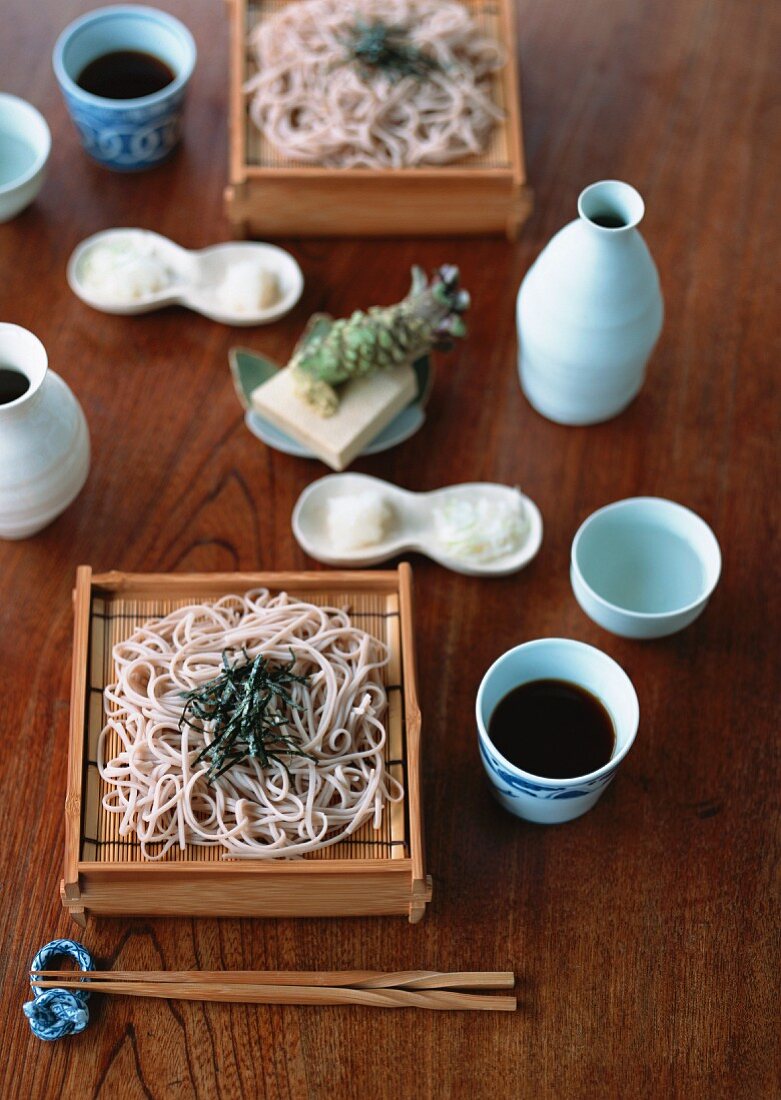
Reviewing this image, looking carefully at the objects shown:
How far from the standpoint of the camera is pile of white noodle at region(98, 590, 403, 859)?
1440mm

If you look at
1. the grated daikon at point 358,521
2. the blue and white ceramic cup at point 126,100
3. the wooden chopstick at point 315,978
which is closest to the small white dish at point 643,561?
the grated daikon at point 358,521

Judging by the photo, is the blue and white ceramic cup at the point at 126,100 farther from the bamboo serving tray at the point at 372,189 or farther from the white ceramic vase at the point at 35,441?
the white ceramic vase at the point at 35,441

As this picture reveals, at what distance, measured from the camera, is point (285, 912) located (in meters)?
1.48

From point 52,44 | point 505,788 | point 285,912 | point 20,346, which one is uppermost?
point 52,44

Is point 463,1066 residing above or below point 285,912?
below

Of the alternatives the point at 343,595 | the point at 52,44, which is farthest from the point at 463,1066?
the point at 52,44

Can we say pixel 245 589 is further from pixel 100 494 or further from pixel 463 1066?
pixel 463 1066

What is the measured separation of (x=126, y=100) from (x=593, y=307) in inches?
36.3

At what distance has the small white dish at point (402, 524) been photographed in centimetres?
173

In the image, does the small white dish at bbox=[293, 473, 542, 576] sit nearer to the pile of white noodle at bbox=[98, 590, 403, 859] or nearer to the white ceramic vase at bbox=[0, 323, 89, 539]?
the pile of white noodle at bbox=[98, 590, 403, 859]

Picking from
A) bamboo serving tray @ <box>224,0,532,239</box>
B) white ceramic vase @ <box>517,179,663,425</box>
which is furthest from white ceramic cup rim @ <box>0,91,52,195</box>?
white ceramic vase @ <box>517,179,663,425</box>

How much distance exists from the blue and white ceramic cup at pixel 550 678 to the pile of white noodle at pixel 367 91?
89 cm

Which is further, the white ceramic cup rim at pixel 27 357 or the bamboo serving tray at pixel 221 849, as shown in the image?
the white ceramic cup rim at pixel 27 357

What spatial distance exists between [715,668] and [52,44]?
162 cm
